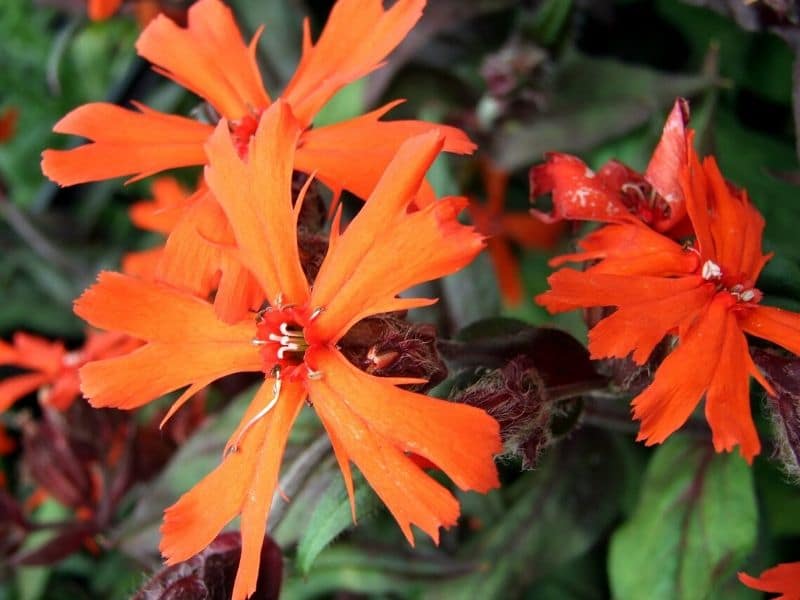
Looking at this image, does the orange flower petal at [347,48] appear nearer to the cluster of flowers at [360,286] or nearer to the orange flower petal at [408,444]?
the cluster of flowers at [360,286]

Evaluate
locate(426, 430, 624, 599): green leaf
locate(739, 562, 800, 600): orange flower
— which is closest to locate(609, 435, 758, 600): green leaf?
locate(426, 430, 624, 599): green leaf

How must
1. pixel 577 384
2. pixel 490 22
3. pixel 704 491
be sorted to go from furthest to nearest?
pixel 490 22
pixel 704 491
pixel 577 384

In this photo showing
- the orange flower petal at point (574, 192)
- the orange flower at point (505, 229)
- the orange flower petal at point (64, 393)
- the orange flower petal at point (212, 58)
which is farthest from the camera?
the orange flower at point (505, 229)

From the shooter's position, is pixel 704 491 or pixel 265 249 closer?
pixel 265 249

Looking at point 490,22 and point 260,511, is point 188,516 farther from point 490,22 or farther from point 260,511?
point 490,22

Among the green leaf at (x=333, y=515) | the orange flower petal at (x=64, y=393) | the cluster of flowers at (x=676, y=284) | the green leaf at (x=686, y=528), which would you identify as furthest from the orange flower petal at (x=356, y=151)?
the orange flower petal at (x=64, y=393)

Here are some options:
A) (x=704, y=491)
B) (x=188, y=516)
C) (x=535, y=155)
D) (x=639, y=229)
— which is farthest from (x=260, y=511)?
(x=535, y=155)

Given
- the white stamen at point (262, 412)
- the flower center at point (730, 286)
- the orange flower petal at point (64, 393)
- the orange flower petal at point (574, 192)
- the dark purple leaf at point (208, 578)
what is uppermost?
the orange flower petal at point (574, 192)
